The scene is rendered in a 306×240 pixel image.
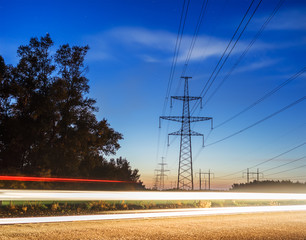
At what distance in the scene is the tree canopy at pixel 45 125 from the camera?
32062 millimetres

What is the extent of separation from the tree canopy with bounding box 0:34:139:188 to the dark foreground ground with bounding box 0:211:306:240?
21.4m

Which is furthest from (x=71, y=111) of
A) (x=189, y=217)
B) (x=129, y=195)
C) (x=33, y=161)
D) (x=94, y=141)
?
(x=189, y=217)

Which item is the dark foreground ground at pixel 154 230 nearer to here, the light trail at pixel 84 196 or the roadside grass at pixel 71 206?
the light trail at pixel 84 196

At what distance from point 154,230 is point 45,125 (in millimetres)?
24934

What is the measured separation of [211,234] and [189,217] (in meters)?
4.11

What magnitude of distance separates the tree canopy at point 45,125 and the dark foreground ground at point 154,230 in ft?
70.0

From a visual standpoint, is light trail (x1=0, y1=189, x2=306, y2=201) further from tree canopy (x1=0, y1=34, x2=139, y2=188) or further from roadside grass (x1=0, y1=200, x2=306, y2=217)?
tree canopy (x1=0, y1=34, x2=139, y2=188)

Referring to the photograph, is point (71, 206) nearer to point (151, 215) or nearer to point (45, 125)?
point (151, 215)

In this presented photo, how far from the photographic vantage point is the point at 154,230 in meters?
9.77

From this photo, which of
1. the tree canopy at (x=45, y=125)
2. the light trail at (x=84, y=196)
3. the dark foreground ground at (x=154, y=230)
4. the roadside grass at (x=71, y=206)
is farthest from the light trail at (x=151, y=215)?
the tree canopy at (x=45, y=125)

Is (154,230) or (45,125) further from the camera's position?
(45,125)

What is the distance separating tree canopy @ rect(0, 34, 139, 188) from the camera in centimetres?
3206

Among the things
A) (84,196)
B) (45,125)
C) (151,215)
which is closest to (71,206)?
(84,196)

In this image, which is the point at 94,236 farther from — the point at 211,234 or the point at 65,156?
the point at 65,156
